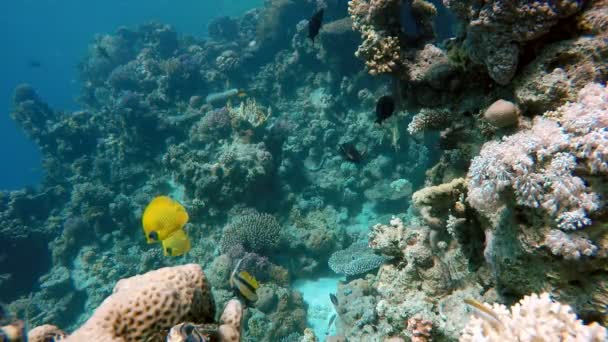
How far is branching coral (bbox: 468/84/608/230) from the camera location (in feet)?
6.78

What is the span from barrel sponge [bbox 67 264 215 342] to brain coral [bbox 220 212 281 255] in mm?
5840

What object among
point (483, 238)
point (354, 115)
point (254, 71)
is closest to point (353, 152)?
point (483, 238)

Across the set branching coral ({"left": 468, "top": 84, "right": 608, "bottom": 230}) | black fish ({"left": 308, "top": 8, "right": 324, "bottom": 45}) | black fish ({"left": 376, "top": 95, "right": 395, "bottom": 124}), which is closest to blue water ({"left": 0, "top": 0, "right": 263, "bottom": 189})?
black fish ({"left": 308, "top": 8, "right": 324, "bottom": 45})

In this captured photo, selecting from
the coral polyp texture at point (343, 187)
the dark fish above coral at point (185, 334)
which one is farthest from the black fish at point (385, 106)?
the dark fish above coral at point (185, 334)

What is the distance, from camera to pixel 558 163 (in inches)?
86.0

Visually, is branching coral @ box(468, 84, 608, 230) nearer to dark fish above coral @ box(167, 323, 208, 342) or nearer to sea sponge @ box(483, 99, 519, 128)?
sea sponge @ box(483, 99, 519, 128)

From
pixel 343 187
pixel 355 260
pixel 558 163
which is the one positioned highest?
pixel 558 163

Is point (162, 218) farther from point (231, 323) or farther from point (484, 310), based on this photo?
point (484, 310)

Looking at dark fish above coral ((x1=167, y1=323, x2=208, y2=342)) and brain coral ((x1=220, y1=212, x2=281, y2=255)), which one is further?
brain coral ((x1=220, y1=212, x2=281, y2=255))

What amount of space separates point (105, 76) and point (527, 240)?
86.4ft

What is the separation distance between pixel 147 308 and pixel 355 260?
5570mm

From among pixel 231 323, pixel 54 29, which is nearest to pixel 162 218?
pixel 231 323

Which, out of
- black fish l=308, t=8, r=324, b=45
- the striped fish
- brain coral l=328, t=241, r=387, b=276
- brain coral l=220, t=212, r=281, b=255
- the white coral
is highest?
black fish l=308, t=8, r=324, b=45

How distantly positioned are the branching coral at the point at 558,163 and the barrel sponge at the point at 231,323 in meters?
1.99
